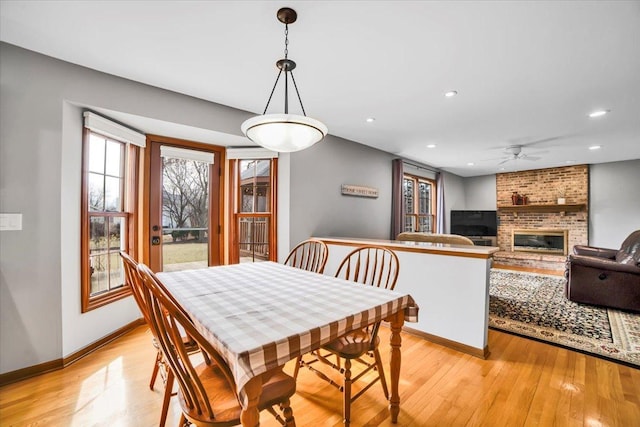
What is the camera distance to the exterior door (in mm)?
3020

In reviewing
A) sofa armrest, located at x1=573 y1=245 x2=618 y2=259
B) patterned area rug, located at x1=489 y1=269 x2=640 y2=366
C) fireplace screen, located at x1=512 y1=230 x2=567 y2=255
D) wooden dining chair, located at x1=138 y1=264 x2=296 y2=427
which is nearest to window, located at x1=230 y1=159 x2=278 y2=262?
wooden dining chair, located at x1=138 y1=264 x2=296 y2=427

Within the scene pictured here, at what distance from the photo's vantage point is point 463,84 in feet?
8.06

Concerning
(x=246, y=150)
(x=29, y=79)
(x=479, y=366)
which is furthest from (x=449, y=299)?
(x=29, y=79)

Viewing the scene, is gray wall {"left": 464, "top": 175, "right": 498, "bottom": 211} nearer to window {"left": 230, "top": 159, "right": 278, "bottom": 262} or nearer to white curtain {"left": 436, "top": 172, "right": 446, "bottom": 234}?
white curtain {"left": 436, "top": 172, "right": 446, "bottom": 234}

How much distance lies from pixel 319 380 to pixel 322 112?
2.70 meters

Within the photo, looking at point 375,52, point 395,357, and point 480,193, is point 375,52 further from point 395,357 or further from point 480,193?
point 480,193

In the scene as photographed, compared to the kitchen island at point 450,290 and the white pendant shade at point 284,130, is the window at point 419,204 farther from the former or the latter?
the white pendant shade at point 284,130

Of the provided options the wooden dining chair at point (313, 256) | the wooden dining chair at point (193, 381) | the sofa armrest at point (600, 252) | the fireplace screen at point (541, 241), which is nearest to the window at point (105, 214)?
the wooden dining chair at point (313, 256)

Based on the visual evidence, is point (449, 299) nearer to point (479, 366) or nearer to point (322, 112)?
point (479, 366)

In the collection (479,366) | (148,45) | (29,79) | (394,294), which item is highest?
(148,45)

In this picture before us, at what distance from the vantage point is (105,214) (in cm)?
255

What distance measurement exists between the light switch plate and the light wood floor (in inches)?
42.2

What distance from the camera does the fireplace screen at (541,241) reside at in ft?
20.6

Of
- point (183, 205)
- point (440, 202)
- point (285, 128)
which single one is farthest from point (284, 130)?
A: point (440, 202)
